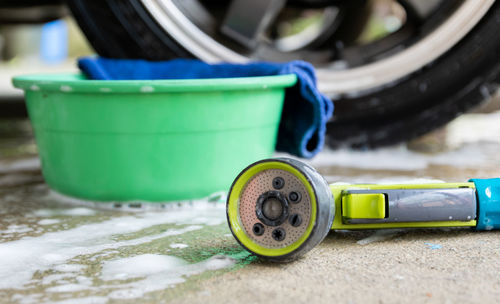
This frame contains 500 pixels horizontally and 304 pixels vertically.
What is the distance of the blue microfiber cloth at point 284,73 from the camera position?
130cm

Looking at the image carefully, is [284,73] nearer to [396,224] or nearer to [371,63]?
[371,63]

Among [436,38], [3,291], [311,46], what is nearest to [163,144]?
[3,291]

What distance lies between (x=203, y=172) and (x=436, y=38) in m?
0.73

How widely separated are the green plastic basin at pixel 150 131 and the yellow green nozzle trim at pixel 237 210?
31 centimetres

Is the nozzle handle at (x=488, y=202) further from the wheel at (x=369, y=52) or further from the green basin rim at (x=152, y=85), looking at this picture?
the wheel at (x=369, y=52)

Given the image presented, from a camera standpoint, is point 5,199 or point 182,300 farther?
point 5,199

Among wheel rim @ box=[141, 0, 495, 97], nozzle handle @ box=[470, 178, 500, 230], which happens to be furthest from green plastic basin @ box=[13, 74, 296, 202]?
nozzle handle @ box=[470, 178, 500, 230]

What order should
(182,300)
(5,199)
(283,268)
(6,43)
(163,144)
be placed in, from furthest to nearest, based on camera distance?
1. (6,43)
2. (5,199)
3. (163,144)
4. (283,268)
5. (182,300)

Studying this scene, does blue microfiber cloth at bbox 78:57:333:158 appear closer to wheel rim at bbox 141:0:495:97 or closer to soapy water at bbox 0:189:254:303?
wheel rim at bbox 141:0:495:97

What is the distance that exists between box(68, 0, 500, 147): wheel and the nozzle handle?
59 cm

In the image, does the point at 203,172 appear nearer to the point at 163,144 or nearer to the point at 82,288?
the point at 163,144

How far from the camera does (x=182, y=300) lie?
2.40ft

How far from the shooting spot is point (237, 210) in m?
0.89

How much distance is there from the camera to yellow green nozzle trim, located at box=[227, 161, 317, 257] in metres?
0.82
